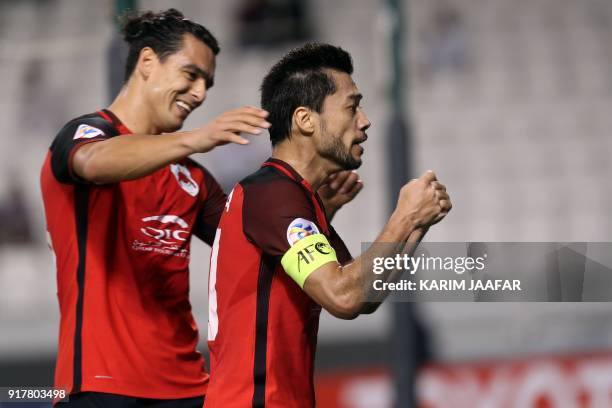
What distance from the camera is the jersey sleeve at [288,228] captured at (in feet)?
11.7

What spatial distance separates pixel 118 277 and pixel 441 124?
29.7ft

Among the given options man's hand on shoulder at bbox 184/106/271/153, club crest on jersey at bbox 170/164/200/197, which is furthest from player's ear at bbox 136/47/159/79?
man's hand on shoulder at bbox 184/106/271/153

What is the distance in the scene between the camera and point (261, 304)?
3.69 metres

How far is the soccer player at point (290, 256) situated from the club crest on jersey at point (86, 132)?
0.74m

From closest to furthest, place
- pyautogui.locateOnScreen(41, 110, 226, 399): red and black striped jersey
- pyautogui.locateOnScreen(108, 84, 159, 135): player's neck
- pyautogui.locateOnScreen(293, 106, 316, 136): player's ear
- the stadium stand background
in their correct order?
pyautogui.locateOnScreen(293, 106, 316, 136): player's ear < pyautogui.locateOnScreen(41, 110, 226, 399): red and black striped jersey < pyautogui.locateOnScreen(108, 84, 159, 135): player's neck < the stadium stand background

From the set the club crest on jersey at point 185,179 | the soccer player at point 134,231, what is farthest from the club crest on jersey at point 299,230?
the club crest on jersey at point 185,179

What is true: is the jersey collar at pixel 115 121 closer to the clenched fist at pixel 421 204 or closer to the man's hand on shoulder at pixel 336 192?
the man's hand on shoulder at pixel 336 192

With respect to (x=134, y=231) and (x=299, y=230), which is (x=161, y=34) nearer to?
(x=134, y=231)

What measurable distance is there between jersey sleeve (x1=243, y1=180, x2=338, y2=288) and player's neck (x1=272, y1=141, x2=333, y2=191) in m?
0.21

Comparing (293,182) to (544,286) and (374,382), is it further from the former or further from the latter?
(374,382)

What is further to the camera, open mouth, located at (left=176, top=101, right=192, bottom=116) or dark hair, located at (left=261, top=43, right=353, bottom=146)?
open mouth, located at (left=176, top=101, right=192, bottom=116)

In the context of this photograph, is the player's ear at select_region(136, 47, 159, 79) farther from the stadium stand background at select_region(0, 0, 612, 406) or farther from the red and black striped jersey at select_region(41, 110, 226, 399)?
the stadium stand background at select_region(0, 0, 612, 406)

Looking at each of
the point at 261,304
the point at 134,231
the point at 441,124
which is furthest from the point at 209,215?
the point at 441,124

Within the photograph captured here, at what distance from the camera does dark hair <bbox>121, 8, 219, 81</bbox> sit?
4.69 metres
